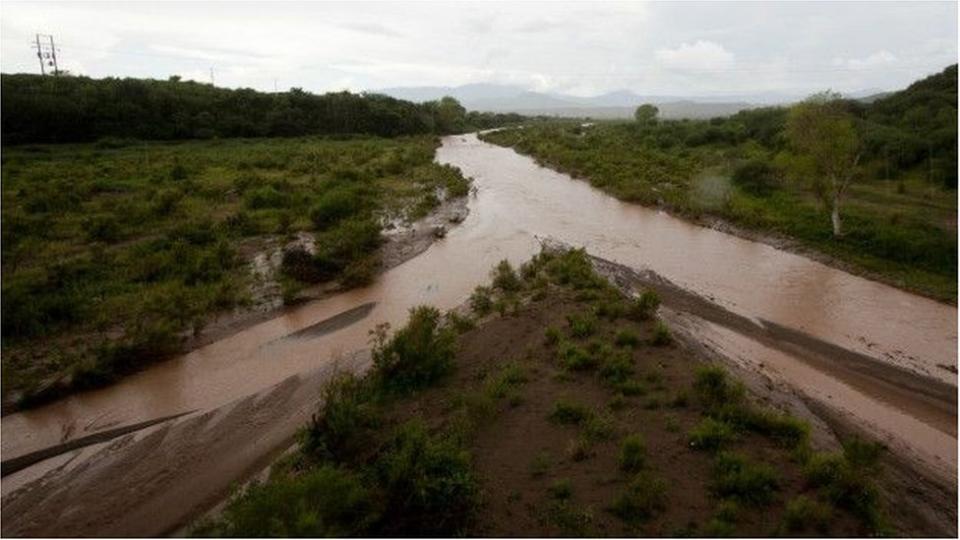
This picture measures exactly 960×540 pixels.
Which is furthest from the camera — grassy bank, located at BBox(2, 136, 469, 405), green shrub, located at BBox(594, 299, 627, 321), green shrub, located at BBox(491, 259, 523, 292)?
green shrub, located at BBox(491, 259, 523, 292)

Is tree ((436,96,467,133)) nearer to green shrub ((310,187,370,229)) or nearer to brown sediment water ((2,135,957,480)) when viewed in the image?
brown sediment water ((2,135,957,480))

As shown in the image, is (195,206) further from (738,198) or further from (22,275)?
(738,198)

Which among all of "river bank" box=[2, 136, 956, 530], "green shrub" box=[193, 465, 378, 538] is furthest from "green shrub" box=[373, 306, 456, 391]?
"green shrub" box=[193, 465, 378, 538]

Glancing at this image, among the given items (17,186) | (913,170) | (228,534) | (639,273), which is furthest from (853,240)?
(17,186)

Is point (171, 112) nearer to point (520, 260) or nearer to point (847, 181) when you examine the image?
point (520, 260)

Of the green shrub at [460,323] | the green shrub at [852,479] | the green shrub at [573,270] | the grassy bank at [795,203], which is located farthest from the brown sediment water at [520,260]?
the green shrub at [852,479]

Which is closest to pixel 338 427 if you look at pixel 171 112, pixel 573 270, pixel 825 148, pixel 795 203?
pixel 573 270
